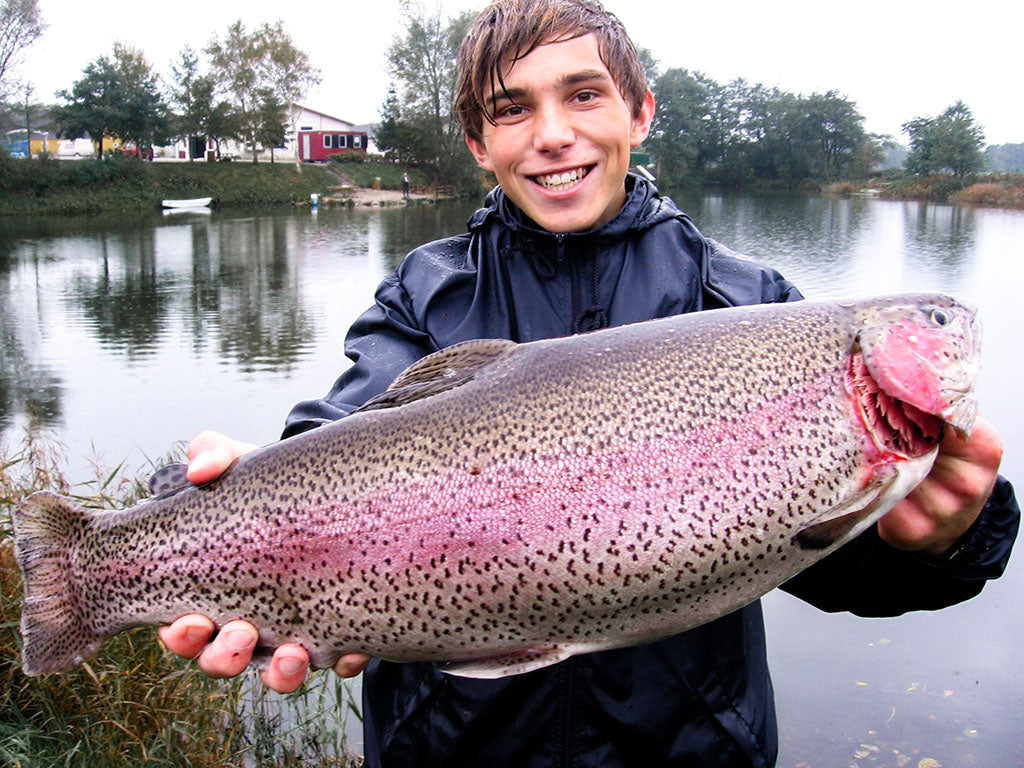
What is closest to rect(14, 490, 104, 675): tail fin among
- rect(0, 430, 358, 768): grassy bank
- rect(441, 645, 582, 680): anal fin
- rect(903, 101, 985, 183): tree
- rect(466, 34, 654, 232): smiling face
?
rect(441, 645, 582, 680): anal fin

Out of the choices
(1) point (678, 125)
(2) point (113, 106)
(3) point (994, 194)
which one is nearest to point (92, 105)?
(2) point (113, 106)

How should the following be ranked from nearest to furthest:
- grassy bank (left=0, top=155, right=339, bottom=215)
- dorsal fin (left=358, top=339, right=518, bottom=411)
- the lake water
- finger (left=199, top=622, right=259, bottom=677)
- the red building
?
1. finger (left=199, top=622, right=259, bottom=677)
2. dorsal fin (left=358, top=339, right=518, bottom=411)
3. the lake water
4. grassy bank (left=0, top=155, right=339, bottom=215)
5. the red building

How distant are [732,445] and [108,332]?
17.6 meters

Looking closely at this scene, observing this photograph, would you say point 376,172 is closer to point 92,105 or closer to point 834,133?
point 92,105

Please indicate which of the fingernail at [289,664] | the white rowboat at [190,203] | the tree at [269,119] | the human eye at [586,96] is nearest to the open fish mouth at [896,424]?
the human eye at [586,96]

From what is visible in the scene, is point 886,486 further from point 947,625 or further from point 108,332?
point 108,332

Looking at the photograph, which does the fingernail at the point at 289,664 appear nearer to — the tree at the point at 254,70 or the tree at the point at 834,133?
the tree at the point at 254,70

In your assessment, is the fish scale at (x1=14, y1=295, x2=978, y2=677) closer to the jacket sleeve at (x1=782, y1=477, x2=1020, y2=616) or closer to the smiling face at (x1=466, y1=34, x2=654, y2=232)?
the jacket sleeve at (x1=782, y1=477, x2=1020, y2=616)

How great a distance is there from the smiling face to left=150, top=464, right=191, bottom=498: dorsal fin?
4.49ft

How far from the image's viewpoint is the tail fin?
236cm

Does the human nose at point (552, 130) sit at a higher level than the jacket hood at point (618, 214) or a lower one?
higher

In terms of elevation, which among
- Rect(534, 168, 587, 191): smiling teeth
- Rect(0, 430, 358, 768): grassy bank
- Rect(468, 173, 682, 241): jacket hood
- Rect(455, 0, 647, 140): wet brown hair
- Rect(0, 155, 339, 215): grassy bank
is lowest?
Rect(0, 430, 358, 768): grassy bank

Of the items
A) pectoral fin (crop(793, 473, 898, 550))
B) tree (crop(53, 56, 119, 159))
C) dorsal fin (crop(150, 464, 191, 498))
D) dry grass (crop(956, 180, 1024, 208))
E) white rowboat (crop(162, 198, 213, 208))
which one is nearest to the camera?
pectoral fin (crop(793, 473, 898, 550))

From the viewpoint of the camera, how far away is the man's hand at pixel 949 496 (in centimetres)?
207
